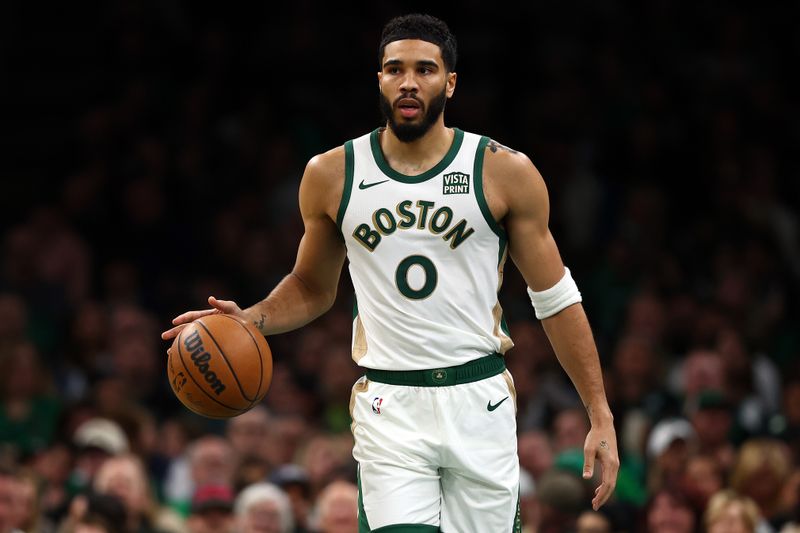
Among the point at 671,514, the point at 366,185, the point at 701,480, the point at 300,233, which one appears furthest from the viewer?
the point at 300,233

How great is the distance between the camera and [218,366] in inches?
216

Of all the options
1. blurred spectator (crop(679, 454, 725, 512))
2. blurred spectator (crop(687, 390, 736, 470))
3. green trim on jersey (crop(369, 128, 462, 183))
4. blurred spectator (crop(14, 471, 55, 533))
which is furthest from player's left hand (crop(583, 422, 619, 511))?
blurred spectator (crop(687, 390, 736, 470))

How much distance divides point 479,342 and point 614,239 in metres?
7.66

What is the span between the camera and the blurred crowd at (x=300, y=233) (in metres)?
9.39

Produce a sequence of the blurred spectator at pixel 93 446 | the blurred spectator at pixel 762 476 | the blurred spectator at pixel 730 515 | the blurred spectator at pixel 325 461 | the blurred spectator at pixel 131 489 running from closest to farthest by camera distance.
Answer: the blurred spectator at pixel 730 515 < the blurred spectator at pixel 131 489 < the blurred spectator at pixel 762 476 < the blurred spectator at pixel 325 461 < the blurred spectator at pixel 93 446

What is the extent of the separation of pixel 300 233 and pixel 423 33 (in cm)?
749

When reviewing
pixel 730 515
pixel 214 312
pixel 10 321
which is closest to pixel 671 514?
pixel 730 515

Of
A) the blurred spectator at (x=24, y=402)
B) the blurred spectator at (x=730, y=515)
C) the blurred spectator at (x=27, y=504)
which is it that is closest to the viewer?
the blurred spectator at (x=730, y=515)

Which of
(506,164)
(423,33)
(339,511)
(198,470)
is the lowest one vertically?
(339,511)

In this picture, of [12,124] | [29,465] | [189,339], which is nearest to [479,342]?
[189,339]

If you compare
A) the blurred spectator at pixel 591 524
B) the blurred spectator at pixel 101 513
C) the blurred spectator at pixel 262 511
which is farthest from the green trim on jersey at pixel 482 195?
the blurred spectator at pixel 101 513

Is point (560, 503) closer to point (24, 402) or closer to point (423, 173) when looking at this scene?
point (423, 173)

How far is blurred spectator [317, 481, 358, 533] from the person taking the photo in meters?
8.33

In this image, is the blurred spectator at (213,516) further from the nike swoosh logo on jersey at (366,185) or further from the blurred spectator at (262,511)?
the nike swoosh logo on jersey at (366,185)
